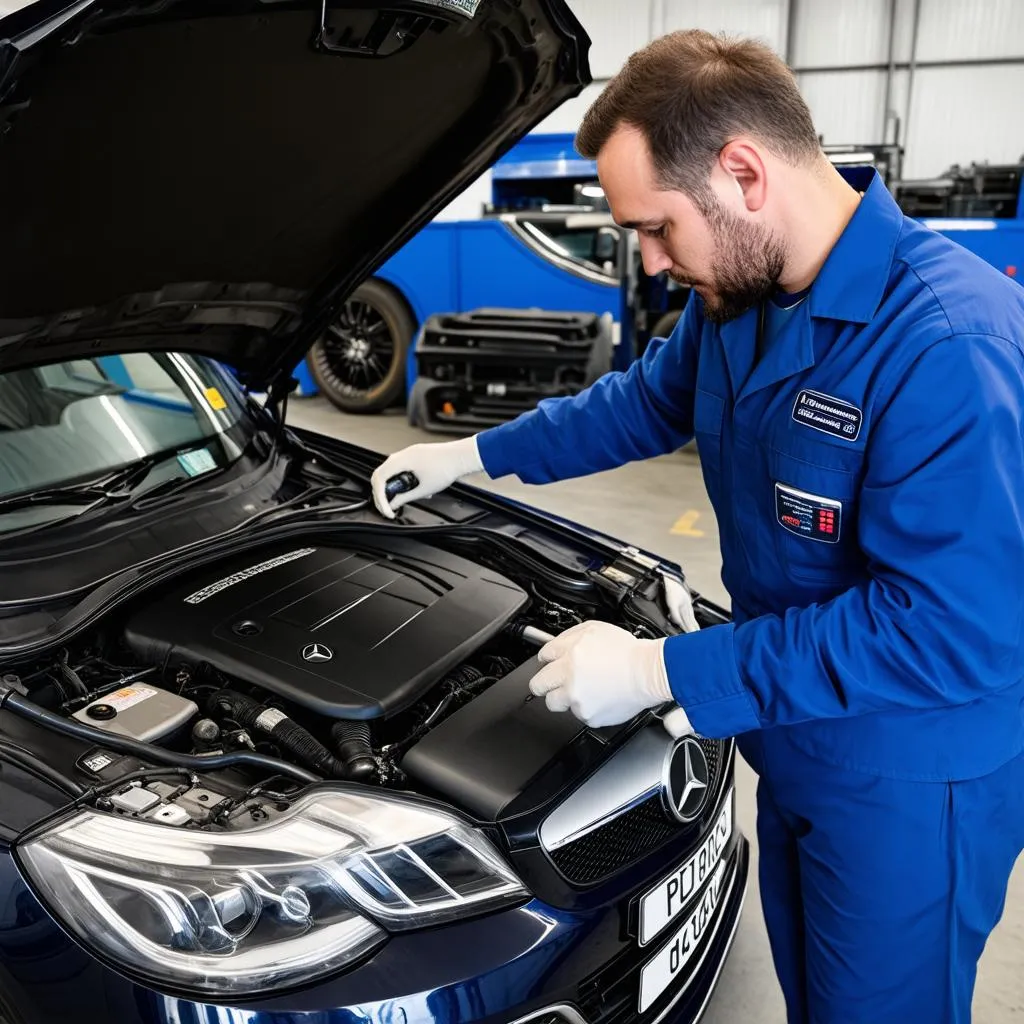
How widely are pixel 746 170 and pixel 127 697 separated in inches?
42.2

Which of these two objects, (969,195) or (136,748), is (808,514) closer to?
(136,748)

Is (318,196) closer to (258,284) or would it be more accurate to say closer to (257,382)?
(258,284)

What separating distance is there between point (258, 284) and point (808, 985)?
152cm

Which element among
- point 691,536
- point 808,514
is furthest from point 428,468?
point 691,536

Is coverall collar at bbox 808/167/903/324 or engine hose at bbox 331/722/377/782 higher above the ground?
coverall collar at bbox 808/167/903/324

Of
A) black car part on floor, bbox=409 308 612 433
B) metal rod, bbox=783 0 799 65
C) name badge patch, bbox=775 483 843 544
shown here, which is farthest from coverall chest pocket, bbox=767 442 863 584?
metal rod, bbox=783 0 799 65

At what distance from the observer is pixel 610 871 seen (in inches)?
48.6

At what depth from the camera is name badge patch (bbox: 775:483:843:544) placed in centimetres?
116

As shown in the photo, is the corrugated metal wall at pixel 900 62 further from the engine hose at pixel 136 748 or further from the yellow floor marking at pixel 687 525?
the engine hose at pixel 136 748

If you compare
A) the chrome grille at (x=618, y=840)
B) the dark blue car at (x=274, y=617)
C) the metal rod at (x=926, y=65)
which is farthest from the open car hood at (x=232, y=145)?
the metal rod at (x=926, y=65)

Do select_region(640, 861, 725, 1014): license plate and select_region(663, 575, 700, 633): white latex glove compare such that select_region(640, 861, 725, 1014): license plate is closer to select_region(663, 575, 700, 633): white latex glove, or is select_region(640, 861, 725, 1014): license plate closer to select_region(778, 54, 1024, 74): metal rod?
select_region(663, 575, 700, 633): white latex glove

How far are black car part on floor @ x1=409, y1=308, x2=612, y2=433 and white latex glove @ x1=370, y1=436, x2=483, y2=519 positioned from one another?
3436 millimetres

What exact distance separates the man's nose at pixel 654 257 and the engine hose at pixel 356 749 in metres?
0.73

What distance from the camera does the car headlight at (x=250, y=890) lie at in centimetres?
100
